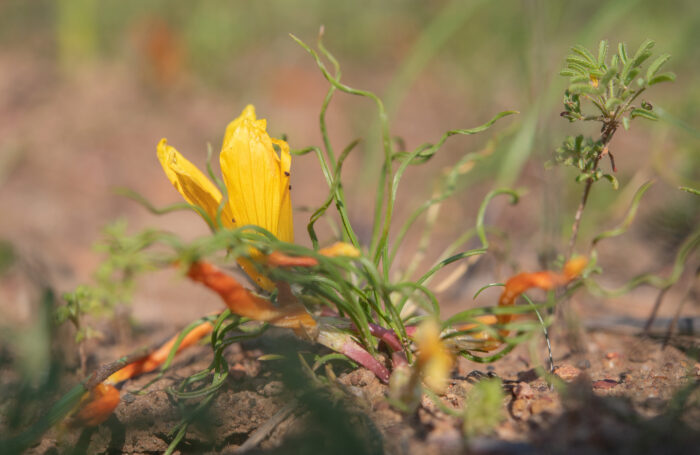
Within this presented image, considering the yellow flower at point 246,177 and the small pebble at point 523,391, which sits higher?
the yellow flower at point 246,177

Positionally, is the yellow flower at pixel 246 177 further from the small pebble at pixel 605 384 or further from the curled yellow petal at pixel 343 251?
the small pebble at pixel 605 384

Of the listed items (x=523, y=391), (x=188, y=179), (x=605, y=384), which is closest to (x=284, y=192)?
(x=188, y=179)

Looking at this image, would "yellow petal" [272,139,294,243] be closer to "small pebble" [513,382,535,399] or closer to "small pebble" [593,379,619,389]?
"small pebble" [513,382,535,399]

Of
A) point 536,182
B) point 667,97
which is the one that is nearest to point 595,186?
point 536,182

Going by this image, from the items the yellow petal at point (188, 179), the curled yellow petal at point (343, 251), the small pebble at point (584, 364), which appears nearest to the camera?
the curled yellow petal at point (343, 251)

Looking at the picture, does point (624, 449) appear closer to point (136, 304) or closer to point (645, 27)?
point (136, 304)

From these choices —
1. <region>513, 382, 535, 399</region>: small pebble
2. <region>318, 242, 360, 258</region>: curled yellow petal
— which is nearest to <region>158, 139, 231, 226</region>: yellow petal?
<region>318, 242, 360, 258</region>: curled yellow petal

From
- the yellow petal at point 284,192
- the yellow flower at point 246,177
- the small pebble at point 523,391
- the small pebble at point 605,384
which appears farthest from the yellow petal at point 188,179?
the small pebble at point 605,384
